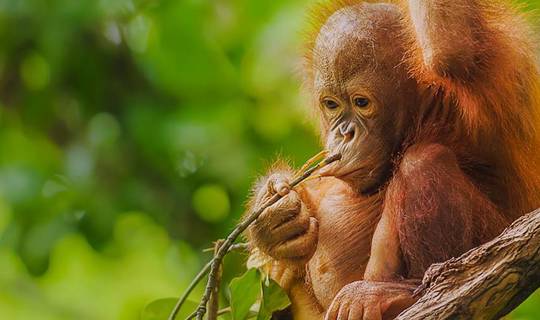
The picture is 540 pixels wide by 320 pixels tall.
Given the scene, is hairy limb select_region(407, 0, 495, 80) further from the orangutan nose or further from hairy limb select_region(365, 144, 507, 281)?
the orangutan nose

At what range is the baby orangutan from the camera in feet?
11.4

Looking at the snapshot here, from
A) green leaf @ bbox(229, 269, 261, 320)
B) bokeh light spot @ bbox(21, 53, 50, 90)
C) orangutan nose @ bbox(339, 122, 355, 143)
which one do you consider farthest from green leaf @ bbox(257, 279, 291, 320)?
bokeh light spot @ bbox(21, 53, 50, 90)

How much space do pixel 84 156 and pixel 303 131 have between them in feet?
4.14

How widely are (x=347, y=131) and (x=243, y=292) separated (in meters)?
0.58

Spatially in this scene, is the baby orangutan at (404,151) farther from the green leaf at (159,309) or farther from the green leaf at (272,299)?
the green leaf at (159,309)

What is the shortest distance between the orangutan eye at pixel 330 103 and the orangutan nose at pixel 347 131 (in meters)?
0.08

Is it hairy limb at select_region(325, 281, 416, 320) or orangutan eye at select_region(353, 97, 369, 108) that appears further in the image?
orangutan eye at select_region(353, 97, 369, 108)

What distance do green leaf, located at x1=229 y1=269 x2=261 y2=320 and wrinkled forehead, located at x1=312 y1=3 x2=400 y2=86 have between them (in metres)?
0.66

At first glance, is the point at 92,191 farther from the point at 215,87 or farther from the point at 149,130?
the point at 215,87

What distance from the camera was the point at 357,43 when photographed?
12.3 ft

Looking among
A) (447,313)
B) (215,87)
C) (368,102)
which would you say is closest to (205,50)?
(215,87)

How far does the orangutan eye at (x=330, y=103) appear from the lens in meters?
3.84

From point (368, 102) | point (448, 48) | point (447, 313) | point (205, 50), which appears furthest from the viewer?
point (205, 50)

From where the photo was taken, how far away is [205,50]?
650 cm
